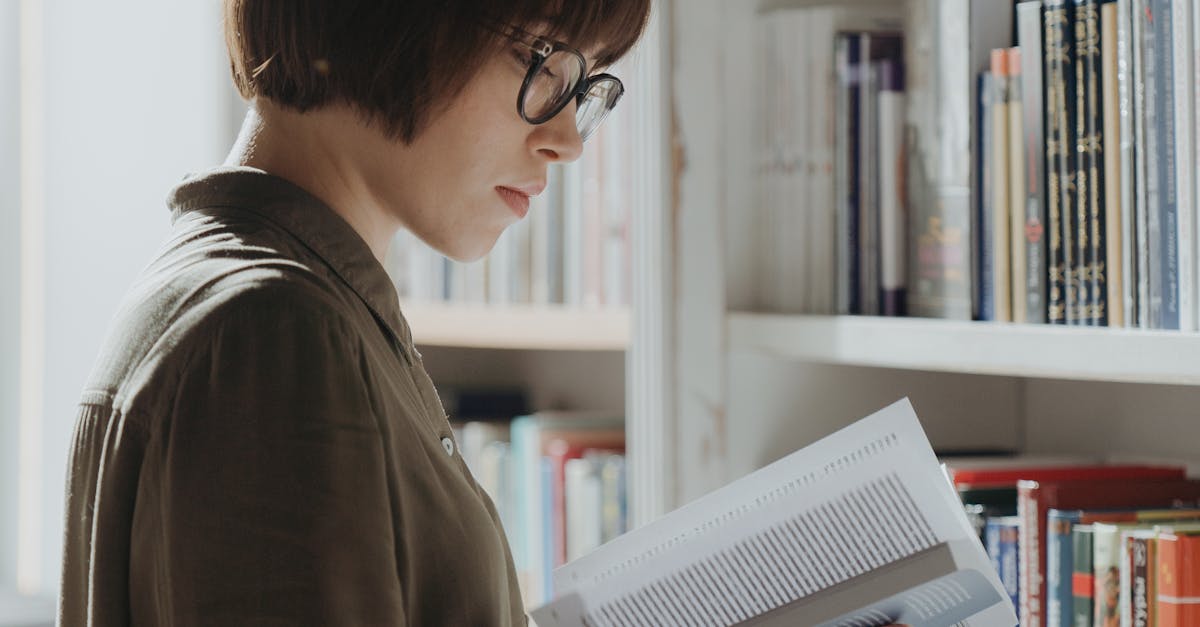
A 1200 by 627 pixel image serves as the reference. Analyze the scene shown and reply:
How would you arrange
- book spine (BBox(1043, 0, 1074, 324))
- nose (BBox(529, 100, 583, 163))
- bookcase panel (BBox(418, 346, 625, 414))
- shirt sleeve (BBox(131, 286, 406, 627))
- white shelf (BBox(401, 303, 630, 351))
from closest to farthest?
shirt sleeve (BBox(131, 286, 406, 627)) < nose (BBox(529, 100, 583, 163)) < book spine (BBox(1043, 0, 1074, 324)) < white shelf (BBox(401, 303, 630, 351)) < bookcase panel (BBox(418, 346, 625, 414))

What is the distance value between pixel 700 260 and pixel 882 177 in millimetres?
205

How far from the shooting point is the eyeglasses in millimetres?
817

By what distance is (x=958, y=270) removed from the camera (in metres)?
1.20

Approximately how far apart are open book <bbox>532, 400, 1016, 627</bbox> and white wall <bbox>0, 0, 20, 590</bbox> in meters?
2.04

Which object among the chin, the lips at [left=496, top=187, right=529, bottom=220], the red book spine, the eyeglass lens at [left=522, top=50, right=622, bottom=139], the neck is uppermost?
the eyeglass lens at [left=522, top=50, right=622, bottom=139]

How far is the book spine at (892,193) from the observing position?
4.22 feet

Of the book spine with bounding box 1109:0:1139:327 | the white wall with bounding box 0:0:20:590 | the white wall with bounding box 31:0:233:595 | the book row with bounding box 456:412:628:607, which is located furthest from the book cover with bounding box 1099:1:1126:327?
the white wall with bounding box 0:0:20:590

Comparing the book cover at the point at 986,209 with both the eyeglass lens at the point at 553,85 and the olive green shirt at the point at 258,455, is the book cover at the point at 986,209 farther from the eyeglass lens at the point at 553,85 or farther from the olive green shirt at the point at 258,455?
the olive green shirt at the point at 258,455

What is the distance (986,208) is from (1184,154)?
0.21 m

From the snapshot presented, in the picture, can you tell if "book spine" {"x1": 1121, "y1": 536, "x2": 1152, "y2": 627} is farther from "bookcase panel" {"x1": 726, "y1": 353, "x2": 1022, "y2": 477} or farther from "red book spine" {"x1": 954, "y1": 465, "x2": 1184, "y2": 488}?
"bookcase panel" {"x1": 726, "y1": 353, "x2": 1022, "y2": 477}

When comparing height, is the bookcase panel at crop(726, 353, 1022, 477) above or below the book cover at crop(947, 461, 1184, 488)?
above

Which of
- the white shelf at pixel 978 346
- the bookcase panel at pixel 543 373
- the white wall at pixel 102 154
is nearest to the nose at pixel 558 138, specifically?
the white shelf at pixel 978 346

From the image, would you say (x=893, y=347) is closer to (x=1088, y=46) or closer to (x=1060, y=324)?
(x=1060, y=324)

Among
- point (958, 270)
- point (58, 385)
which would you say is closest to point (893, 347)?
point (958, 270)
